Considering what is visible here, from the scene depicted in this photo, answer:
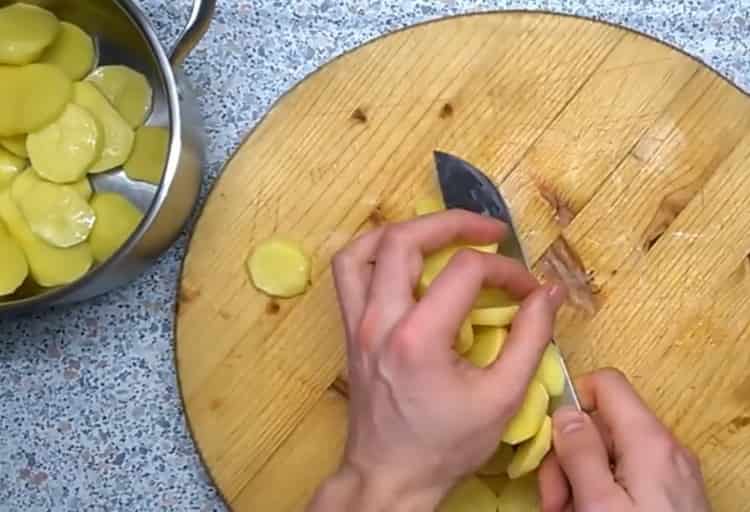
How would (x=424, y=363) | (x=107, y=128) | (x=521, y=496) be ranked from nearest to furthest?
(x=424, y=363), (x=521, y=496), (x=107, y=128)

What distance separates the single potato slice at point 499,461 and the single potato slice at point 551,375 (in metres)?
0.06

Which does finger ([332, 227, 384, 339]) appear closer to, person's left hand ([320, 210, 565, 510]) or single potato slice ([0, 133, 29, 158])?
person's left hand ([320, 210, 565, 510])

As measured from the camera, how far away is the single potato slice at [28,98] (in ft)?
3.01

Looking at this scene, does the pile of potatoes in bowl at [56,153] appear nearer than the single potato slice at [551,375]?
No

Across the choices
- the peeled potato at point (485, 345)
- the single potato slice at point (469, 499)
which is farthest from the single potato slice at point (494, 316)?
the single potato slice at point (469, 499)

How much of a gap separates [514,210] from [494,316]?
0.13 metres

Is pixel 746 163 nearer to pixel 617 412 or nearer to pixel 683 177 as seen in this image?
pixel 683 177

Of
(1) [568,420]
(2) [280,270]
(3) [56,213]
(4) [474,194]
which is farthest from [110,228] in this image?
(1) [568,420]

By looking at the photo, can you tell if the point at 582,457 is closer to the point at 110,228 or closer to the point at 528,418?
the point at 528,418

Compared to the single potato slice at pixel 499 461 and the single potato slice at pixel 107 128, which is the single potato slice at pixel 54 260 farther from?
the single potato slice at pixel 499 461

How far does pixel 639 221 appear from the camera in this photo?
2.90 feet

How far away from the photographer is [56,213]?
0.93 m

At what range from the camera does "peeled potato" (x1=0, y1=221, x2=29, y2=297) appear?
90 cm

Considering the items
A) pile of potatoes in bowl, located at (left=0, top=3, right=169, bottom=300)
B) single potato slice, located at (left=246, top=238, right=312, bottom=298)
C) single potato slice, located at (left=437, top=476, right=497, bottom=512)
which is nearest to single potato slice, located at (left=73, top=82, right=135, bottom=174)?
pile of potatoes in bowl, located at (left=0, top=3, right=169, bottom=300)
